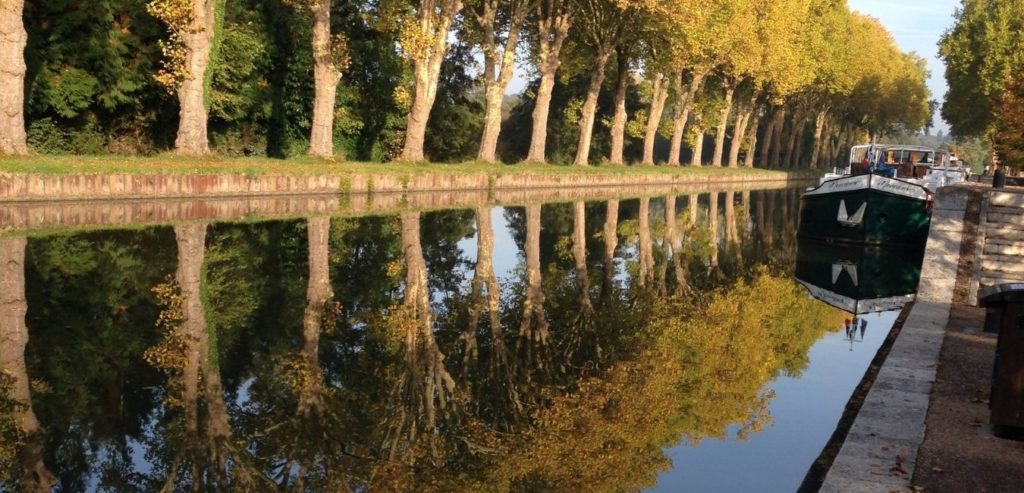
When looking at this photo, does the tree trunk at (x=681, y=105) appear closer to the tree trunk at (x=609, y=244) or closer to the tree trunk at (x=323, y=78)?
the tree trunk at (x=609, y=244)

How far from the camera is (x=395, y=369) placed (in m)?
9.00

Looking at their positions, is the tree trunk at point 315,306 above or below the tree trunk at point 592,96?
below

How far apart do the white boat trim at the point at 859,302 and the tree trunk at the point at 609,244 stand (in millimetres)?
3606

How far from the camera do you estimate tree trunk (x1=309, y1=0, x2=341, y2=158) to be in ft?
106

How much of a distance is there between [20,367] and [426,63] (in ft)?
95.5

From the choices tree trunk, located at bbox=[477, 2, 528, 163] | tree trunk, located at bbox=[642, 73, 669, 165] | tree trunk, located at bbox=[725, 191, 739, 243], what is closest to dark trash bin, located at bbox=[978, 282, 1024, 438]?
tree trunk, located at bbox=[725, 191, 739, 243]

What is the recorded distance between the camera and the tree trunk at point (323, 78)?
32312mm

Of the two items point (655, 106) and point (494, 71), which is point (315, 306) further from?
point (655, 106)

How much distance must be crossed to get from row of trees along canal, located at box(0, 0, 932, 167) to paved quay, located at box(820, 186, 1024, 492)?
72.5 feet

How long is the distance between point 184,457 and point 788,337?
26.9ft

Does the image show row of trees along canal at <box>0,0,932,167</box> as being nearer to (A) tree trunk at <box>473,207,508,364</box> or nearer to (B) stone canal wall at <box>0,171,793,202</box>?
(B) stone canal wall at <box>0,171,793,202</box>

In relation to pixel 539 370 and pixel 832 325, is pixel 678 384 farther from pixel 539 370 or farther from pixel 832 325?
pixel 832 325

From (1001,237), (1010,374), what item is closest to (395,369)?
(1010,374)

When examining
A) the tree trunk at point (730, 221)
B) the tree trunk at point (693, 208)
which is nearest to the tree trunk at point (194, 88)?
the tree trunk at point (693, 208)
